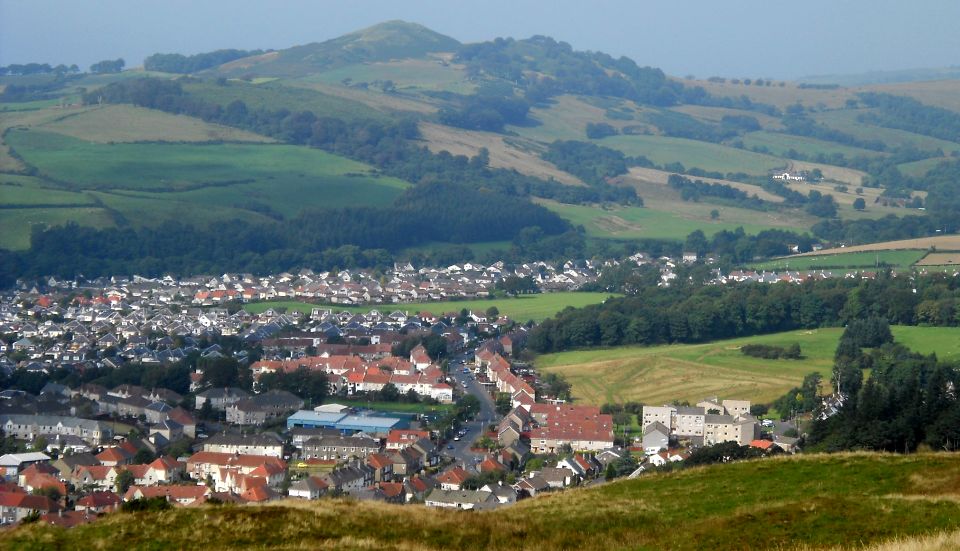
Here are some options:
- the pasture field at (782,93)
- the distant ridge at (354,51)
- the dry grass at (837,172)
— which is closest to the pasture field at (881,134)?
the pasture field at (782,93)

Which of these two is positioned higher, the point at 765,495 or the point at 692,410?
the point at 765,495

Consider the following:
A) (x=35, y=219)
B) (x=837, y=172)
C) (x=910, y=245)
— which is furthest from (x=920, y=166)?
(x=35, y=219)

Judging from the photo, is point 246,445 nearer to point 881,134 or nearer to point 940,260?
point 940,260

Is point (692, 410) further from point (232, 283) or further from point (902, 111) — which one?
point (902, 111)

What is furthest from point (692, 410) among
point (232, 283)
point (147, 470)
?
point (232, 283)

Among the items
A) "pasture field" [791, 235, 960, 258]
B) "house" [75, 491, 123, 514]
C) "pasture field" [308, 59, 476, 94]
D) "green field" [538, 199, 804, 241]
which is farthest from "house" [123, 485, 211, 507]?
"pasture field" [308, 59, 476, 94]

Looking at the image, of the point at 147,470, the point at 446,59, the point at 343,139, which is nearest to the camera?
the point at 147,470

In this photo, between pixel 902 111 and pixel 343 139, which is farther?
pixel 902 111
